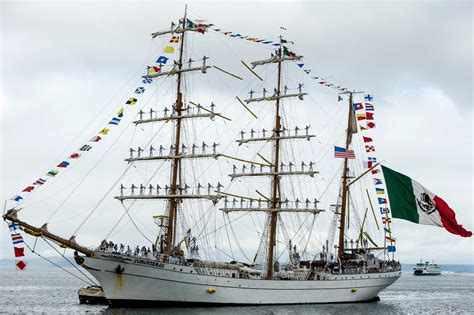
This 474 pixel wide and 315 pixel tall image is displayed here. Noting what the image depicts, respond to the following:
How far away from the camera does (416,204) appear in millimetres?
48344

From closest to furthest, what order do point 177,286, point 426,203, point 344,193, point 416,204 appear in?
point 177,286 → point 426,203 → point 416,204 → point 344,193

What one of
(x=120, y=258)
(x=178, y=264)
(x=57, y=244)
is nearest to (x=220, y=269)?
(x=178, y=264)

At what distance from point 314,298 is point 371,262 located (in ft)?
33.7

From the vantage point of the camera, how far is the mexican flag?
4730cm

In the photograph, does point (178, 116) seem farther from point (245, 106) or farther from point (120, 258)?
point (120, 258)

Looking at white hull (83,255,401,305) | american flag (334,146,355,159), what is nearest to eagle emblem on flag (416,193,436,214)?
american flag (334,146,355,159)

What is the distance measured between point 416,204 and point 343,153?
11042mm

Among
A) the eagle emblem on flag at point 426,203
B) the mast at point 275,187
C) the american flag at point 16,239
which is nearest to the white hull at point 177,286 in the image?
the mast at point 275,187

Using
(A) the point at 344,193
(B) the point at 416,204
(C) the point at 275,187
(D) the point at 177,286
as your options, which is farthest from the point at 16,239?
(A) the point at 344,193

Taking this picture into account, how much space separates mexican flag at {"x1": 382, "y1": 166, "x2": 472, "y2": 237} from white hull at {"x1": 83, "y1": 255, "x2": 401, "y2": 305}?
10536 millimetres

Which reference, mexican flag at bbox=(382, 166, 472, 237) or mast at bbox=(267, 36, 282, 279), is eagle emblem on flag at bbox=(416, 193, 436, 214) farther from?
mast at bbox=(267, 36, 282, 279)

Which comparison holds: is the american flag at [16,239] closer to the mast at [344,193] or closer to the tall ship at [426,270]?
the mast at [344,193]

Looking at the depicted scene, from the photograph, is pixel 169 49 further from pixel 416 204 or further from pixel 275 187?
pixel 416 204

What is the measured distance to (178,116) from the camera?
167ft
